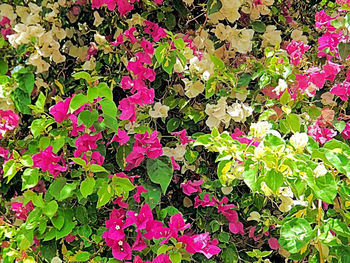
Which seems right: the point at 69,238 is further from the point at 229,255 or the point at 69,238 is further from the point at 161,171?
the point at 229,255

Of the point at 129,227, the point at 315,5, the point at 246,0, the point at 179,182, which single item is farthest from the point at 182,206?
the point at 315,5

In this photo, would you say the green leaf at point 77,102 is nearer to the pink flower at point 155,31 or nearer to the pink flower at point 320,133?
the pink flower at point 155,31

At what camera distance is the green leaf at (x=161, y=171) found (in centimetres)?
125

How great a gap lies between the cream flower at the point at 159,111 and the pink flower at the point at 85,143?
0.61 ft

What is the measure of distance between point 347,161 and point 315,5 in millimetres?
1206

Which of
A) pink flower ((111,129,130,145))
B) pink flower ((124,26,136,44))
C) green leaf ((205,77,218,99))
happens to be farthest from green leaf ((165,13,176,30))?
pink flower ((111,129,130,145))

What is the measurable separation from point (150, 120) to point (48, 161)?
0.32m

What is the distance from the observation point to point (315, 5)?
1.87 meters

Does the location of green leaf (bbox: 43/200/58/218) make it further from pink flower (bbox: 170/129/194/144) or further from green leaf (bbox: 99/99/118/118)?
pink flower (bbox: 170/129/194/144)

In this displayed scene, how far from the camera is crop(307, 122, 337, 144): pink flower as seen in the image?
52.1 inches

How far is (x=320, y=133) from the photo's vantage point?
1330 millimetres

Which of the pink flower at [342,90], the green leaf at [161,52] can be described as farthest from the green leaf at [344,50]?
the green leaf at [161,52]

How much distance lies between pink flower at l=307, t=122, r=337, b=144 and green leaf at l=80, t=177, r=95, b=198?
25.0 inches

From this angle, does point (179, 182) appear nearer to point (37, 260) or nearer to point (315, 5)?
point (37, 260)
